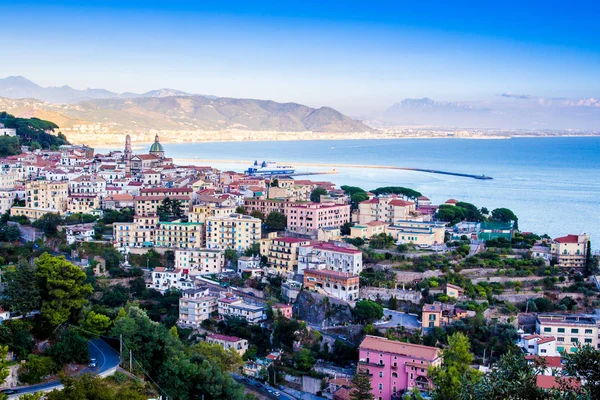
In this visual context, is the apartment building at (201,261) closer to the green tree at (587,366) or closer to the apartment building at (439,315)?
the apartment building at (439,315)

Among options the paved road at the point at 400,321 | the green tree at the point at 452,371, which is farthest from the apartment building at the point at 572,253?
the green tree at the point at 452,371

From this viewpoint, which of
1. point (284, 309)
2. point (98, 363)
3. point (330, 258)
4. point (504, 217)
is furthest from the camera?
point (504, 217)

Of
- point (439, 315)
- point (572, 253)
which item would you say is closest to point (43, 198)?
point (439, 315)

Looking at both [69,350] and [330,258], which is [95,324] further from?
[330,258]

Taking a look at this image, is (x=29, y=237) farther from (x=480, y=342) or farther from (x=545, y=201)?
(x=545, y=201)

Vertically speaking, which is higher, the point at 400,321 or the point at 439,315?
the point at 439,315

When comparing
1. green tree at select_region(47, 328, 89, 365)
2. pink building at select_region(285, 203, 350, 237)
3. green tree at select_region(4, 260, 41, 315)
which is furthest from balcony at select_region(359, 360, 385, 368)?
pink building at select_region(285, 203, 350, 237)

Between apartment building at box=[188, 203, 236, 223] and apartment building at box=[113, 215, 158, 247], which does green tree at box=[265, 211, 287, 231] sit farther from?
apartment building at box=[113, 215, 158, 247]
